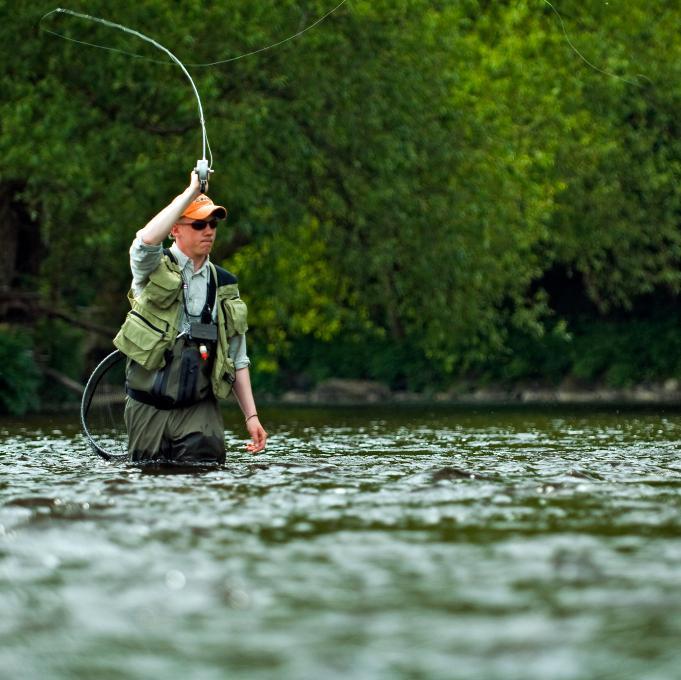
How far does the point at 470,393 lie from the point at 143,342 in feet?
118

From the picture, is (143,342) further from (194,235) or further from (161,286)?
(194,235)

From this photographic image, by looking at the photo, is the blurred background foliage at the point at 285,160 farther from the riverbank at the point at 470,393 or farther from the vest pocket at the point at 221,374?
the vest pocket at the point at 221,374

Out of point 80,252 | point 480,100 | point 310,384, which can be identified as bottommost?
point 310,384

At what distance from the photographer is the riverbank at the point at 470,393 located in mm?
41625

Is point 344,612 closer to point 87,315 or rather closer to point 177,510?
point 177,510

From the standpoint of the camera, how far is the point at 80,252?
29344mm

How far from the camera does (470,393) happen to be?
151 ft

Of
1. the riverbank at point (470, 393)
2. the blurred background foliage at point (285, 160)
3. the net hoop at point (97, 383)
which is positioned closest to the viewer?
the net hoop at point (97, 383)

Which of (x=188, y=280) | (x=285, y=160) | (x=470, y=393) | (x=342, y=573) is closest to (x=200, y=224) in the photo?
(x=188, y=280)

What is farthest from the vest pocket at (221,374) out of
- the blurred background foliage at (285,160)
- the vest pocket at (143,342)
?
the blurred background foliage at (285,160)

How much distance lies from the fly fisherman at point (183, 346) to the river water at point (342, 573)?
317 millimetres

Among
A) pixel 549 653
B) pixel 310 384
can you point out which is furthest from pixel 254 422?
pixel 310 384

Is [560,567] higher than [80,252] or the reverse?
the reverse

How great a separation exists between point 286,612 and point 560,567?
130 cm
